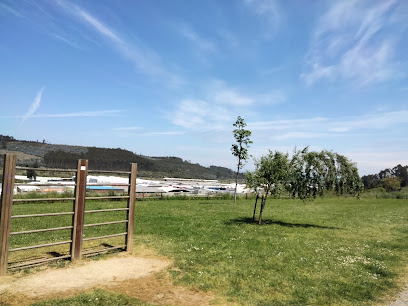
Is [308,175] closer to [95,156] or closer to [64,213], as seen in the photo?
[64,213]

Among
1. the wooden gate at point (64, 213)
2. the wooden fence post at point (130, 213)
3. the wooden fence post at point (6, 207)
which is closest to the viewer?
the wooden fence post at point (6, 207)

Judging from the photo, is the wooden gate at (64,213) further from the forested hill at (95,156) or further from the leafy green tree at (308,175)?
the forested hill at (95,156)

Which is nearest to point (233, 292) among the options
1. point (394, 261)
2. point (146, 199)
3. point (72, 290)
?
point (72, 290)

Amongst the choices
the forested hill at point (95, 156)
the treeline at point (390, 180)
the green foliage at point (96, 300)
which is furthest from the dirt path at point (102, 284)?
the forested hill at point (95, 156)

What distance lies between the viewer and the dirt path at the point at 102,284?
6.50 metres

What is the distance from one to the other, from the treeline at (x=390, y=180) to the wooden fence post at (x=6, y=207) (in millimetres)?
108134

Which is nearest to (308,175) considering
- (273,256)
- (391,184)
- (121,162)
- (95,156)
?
(273,256)

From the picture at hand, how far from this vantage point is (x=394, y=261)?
1057 cm

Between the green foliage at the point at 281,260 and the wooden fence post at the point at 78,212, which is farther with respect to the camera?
the wooden fence post at the point at 78,212

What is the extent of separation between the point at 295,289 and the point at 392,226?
16.1 m

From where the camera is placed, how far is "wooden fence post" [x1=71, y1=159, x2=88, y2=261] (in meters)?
9.31

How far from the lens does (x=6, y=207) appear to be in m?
7.97

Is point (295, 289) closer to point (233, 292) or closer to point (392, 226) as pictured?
point (233, 292)

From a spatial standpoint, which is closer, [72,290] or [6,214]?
[72,290]
